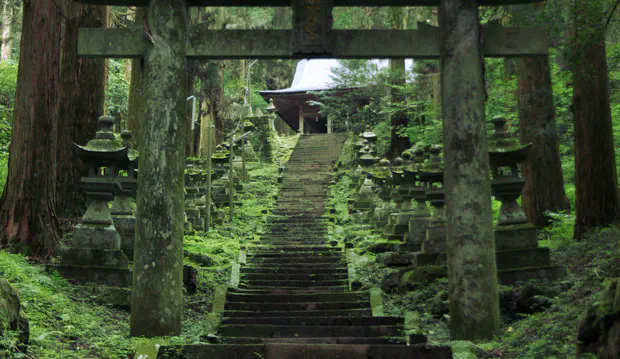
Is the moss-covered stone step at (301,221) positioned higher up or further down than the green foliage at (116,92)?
further down

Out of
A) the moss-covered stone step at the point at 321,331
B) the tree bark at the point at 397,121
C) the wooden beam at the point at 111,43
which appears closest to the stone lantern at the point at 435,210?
the moss-covered stone step at the point at 321,331

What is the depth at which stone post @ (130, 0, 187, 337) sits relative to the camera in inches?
Answer: 241

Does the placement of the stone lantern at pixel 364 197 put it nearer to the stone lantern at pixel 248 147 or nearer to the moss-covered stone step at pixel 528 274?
the stone lantern at pixel 248 147

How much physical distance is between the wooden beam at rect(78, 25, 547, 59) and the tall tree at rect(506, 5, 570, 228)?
481 centimetres

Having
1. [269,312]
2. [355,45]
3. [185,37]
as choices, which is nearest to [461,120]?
[355,45]

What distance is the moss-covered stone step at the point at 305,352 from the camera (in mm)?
5168

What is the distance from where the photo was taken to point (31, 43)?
863 centimetres

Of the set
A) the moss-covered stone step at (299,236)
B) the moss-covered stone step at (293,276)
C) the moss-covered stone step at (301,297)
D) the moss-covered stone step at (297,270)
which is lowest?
the moss-covered stone step at (301,297)

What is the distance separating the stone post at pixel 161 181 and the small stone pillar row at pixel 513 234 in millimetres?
4269

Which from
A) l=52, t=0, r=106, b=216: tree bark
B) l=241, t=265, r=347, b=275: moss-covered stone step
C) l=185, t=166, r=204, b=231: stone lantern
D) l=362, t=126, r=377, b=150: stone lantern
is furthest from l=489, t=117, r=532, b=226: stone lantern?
l=362, t=126, r=377, b=150: stone lantern

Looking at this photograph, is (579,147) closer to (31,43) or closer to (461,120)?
(461,120)

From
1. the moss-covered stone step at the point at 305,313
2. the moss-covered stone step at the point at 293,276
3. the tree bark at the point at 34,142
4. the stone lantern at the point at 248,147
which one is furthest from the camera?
the stone lantern at the point at 248,147

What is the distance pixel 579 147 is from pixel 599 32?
1951 millimetres

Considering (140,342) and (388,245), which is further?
(388,245)
